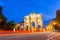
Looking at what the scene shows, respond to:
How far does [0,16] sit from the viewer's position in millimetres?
56344

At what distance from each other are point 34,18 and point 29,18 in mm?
4395

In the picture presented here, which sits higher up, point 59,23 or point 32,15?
point 32,15

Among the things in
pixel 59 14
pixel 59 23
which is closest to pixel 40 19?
pixel 59 14

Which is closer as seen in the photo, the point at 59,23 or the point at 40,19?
the point at 59,23

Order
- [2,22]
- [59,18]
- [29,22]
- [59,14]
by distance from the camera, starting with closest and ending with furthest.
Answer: [2,22] < [59,18] < [59,14] < [29,22]

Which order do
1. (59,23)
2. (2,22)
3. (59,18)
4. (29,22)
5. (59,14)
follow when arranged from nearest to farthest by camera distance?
(2,22) → (59,23) → (59,18) → (59,14) → (29,22)

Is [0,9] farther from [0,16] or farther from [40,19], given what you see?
[40,19]

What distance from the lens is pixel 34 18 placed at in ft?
389

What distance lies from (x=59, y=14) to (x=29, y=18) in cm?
2079

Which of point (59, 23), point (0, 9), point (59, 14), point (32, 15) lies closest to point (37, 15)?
point (32, 15)

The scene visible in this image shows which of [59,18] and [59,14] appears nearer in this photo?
[59,18]

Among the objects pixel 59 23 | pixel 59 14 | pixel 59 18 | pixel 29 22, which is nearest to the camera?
pixel 59 23

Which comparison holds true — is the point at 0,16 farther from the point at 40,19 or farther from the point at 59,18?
the point at 40,19

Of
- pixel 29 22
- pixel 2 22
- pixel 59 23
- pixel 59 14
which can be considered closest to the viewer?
pixel 2 22
